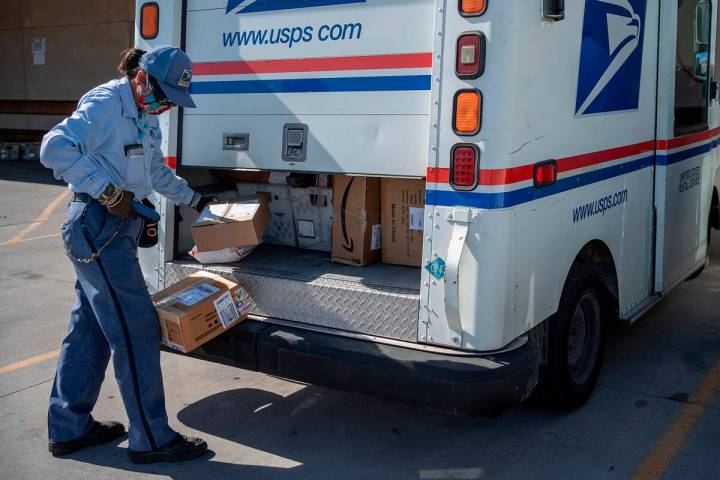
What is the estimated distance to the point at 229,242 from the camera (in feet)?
15.2

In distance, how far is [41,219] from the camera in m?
11.3

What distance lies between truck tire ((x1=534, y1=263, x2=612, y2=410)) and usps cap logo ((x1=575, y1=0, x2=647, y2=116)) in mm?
906

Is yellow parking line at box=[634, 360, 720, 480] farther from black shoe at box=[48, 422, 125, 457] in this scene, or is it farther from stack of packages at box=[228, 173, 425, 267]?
black shoe at box=[48, 422, 125, 457]

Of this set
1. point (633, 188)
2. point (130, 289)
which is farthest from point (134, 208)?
point (633, 188)

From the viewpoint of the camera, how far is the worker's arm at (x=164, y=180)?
4.41 meters

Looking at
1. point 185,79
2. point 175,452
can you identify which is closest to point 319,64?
point 185,79

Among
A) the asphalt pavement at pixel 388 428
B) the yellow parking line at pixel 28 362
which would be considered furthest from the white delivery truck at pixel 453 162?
the yellow parking line at pixel 28 362

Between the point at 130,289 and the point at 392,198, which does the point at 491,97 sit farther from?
the point at 130,289

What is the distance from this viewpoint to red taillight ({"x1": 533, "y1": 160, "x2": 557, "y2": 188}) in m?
4.00

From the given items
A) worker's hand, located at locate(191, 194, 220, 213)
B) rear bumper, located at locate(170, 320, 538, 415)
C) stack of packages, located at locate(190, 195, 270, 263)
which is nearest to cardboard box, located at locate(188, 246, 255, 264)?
stack of packages, located at locate(190, 195, 270, 263)

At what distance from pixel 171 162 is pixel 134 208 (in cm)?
97

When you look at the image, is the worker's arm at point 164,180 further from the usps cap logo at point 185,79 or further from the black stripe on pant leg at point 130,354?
the black stripe on pant leg at point 130,354

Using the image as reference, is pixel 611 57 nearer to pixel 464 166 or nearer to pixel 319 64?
pixel 464 166

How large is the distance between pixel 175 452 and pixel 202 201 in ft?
4.53
